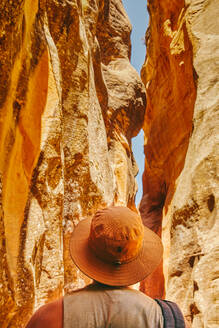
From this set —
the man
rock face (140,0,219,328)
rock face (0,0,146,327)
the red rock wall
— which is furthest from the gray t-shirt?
the red rock wall

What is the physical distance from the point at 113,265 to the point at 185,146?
20.4 ft

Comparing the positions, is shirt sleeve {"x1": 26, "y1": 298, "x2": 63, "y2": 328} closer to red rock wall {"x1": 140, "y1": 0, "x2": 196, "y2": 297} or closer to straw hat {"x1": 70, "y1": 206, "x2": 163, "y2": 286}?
straw hat {"x1": 70, "y1": 206, "x2": 163, "y2": 286}

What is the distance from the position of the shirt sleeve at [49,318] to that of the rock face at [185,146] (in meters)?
2.35

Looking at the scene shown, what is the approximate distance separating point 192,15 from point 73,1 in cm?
297

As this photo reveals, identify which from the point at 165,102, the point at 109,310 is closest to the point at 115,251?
the point at 109,310

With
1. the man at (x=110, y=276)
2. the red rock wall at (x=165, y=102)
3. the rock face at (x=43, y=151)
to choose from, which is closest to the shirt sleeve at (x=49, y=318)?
the man at (x=110, y=276)

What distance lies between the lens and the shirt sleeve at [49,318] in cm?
105

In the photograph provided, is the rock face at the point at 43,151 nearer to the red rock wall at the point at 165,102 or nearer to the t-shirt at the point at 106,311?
the t-shirt at the point at 106,311

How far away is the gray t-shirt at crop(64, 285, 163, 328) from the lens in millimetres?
1089

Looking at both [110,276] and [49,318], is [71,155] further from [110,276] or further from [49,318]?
[49,318]

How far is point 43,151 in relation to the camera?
3143 millimetres

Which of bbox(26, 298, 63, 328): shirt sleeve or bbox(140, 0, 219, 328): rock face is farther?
bbox(140, 0, 219, 328): rock face

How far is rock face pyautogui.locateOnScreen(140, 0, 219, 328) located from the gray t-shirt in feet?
7.02

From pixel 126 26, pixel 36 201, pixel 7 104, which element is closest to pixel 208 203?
pixel 36 201
